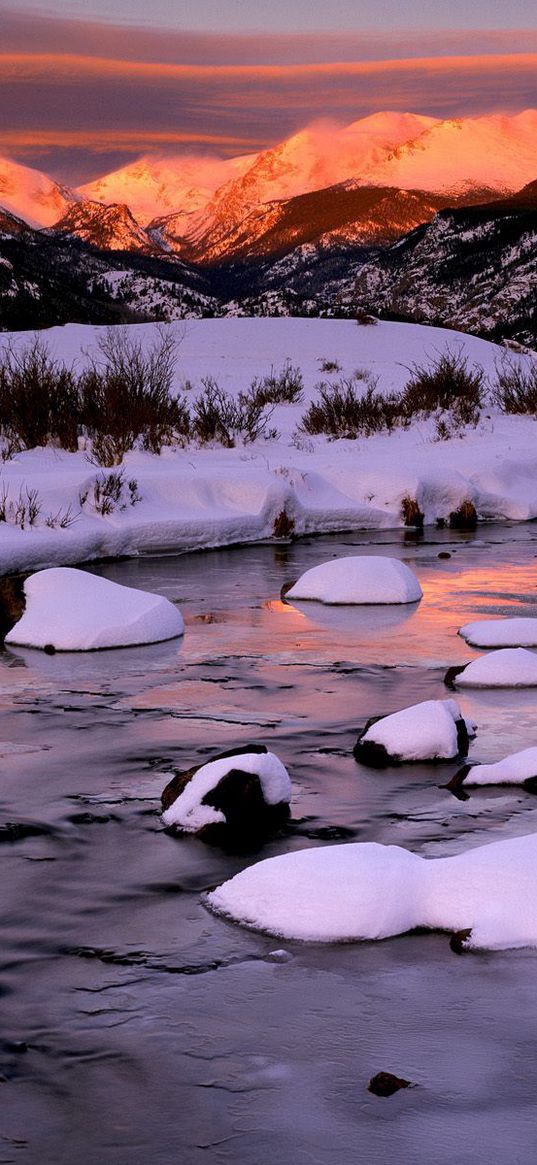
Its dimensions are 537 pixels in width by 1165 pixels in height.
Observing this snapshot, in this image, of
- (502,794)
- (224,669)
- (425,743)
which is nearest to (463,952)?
(502,794)

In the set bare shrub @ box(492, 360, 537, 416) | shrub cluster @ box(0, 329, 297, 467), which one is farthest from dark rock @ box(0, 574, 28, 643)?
bare shrub @ box(492, 360, 537, 416)

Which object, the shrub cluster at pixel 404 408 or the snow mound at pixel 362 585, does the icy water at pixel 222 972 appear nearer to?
the snow mound at pixel 362 585

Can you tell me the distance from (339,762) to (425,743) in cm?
38

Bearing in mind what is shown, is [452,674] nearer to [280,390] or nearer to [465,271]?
[280,390]

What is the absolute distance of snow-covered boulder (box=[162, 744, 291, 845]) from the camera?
16.6ft

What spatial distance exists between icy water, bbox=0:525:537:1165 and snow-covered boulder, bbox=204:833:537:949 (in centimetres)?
6

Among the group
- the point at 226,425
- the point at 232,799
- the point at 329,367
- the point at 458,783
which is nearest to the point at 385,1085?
the point at 232,799

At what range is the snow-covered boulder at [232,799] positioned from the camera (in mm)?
5047

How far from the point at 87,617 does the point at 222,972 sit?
4.90m

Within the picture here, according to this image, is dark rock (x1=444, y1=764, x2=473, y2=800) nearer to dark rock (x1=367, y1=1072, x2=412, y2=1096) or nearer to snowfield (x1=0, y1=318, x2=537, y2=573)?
dark rock (x1=367, y1=1072, x2=412, y2=1096)

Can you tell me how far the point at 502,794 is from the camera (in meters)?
5.48

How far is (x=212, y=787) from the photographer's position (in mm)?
5145

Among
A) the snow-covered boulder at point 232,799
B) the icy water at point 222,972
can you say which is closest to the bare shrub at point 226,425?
the icy water at point 222,972

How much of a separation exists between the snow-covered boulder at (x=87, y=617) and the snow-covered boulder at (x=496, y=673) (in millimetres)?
2106
